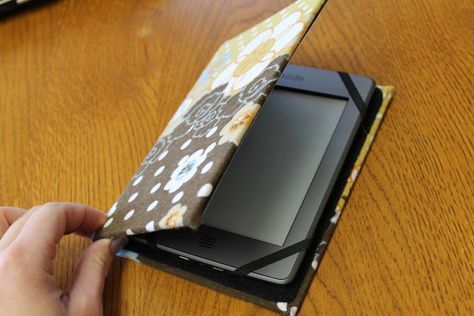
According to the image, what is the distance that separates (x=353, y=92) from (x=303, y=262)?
0.80 feet

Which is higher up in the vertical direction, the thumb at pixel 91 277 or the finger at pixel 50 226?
the finger at pixel 50 226

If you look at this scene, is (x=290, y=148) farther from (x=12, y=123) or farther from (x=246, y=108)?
(x=12, y=123)

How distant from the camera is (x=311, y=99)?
0.67 meters

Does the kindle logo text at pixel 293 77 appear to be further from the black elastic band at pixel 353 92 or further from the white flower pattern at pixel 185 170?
the white flower pattern at pixel 185 170

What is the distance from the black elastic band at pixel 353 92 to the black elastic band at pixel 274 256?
194 mm

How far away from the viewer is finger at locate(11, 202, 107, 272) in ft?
1.81

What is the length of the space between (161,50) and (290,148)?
15.6 inches

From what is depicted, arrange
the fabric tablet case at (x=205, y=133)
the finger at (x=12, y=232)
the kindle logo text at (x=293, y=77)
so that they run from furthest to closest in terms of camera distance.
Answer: the kindle logo text at (x=293, y=77), the finger at (x=12, y=232), the fabric tablet case at (x=205, y=133)

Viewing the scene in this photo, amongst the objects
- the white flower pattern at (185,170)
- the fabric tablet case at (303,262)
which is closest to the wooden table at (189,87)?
the fabric tablet case at (303,262)

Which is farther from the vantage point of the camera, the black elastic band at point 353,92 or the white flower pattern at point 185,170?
the black elastic band at point 353,92

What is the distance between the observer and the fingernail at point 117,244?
1.98ft

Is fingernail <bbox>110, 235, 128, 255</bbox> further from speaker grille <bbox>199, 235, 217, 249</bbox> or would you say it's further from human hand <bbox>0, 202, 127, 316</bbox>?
speaker grille <bbox>199, 235, 217, 249</bbox>

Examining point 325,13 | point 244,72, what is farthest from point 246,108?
point 325,13

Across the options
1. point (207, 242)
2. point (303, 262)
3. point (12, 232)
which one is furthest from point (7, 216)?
point (303, 262)
